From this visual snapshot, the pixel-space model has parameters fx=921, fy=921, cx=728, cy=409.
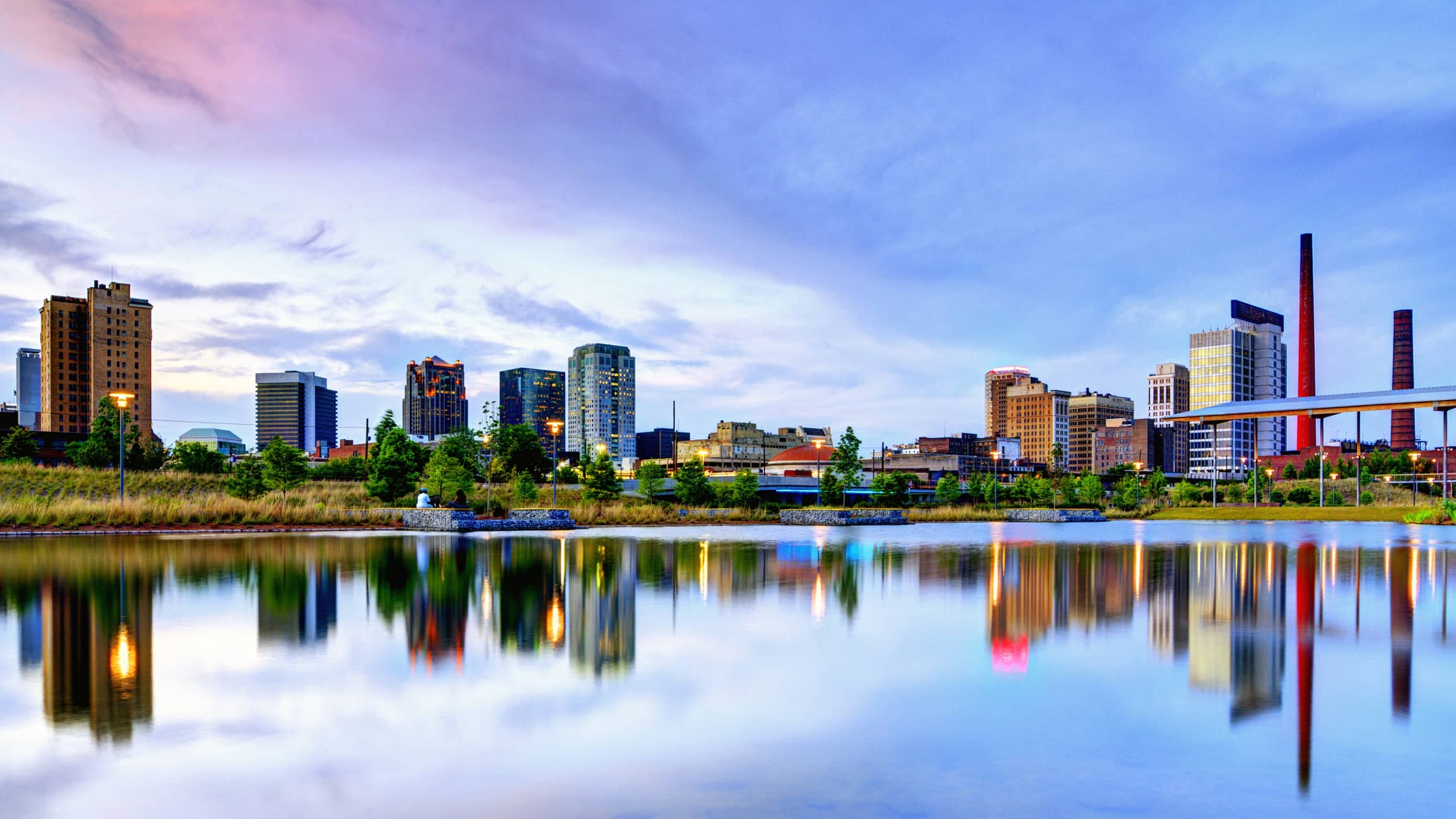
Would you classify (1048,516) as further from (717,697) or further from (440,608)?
(717,697)

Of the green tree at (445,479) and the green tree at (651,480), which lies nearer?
the green tree at (445,479)

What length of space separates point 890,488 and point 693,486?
15356 millimetres

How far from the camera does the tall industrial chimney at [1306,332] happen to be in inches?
5950

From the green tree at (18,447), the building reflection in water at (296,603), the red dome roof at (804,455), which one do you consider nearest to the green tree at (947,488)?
the building reflection in water at (296,603)

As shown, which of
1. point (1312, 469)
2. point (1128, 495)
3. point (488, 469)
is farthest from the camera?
point (1312, 469)

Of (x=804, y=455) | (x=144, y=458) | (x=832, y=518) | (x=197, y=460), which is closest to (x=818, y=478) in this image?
(x=832, y=518)

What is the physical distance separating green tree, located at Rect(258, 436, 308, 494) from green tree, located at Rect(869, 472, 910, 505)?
37.5 metres

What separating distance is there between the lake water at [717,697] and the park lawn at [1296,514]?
43.3 metres

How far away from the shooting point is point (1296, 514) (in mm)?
57812

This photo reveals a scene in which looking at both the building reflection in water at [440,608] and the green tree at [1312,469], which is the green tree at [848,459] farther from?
the green tree at [1312,469]

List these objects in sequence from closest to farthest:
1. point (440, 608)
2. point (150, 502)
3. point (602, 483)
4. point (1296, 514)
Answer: point (440, 608) → point (150, 502) → point (602, 483) → point (1296, 514)

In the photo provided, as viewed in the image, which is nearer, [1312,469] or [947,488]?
[947,488]

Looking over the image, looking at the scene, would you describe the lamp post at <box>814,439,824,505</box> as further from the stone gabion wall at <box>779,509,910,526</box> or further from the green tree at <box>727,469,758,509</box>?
the stone gabion wall at <box>779,509,910,526</box>

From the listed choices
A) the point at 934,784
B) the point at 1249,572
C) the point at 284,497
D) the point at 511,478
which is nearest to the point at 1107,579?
the point at 1249,572
